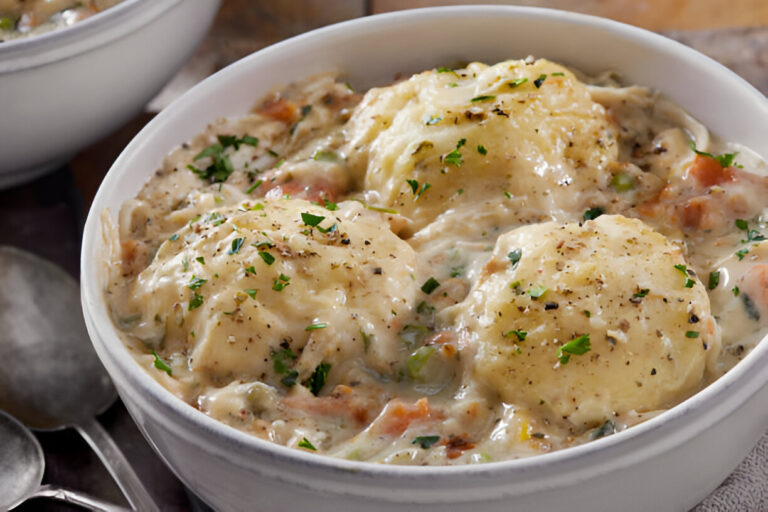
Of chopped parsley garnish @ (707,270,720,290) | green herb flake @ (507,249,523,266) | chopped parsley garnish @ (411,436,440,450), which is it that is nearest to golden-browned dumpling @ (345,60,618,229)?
green herb flake @ (507,249,523,266)

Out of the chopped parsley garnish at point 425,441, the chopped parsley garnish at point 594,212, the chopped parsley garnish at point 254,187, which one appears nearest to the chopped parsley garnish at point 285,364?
the chopped parsley garnish at point 425,441

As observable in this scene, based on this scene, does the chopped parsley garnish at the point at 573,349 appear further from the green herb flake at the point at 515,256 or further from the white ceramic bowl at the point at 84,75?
the white ceramic bowl at the point at 84,75

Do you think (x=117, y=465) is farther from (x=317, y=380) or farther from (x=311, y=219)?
(x=311, y=219)

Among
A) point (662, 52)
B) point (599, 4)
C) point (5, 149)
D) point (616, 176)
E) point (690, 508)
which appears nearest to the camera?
point (690, 508)

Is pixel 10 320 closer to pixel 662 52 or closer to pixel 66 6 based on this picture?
pixel 66 6

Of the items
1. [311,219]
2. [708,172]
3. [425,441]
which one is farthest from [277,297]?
[708,172]

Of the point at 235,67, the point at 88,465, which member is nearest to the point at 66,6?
the point at 235,67
